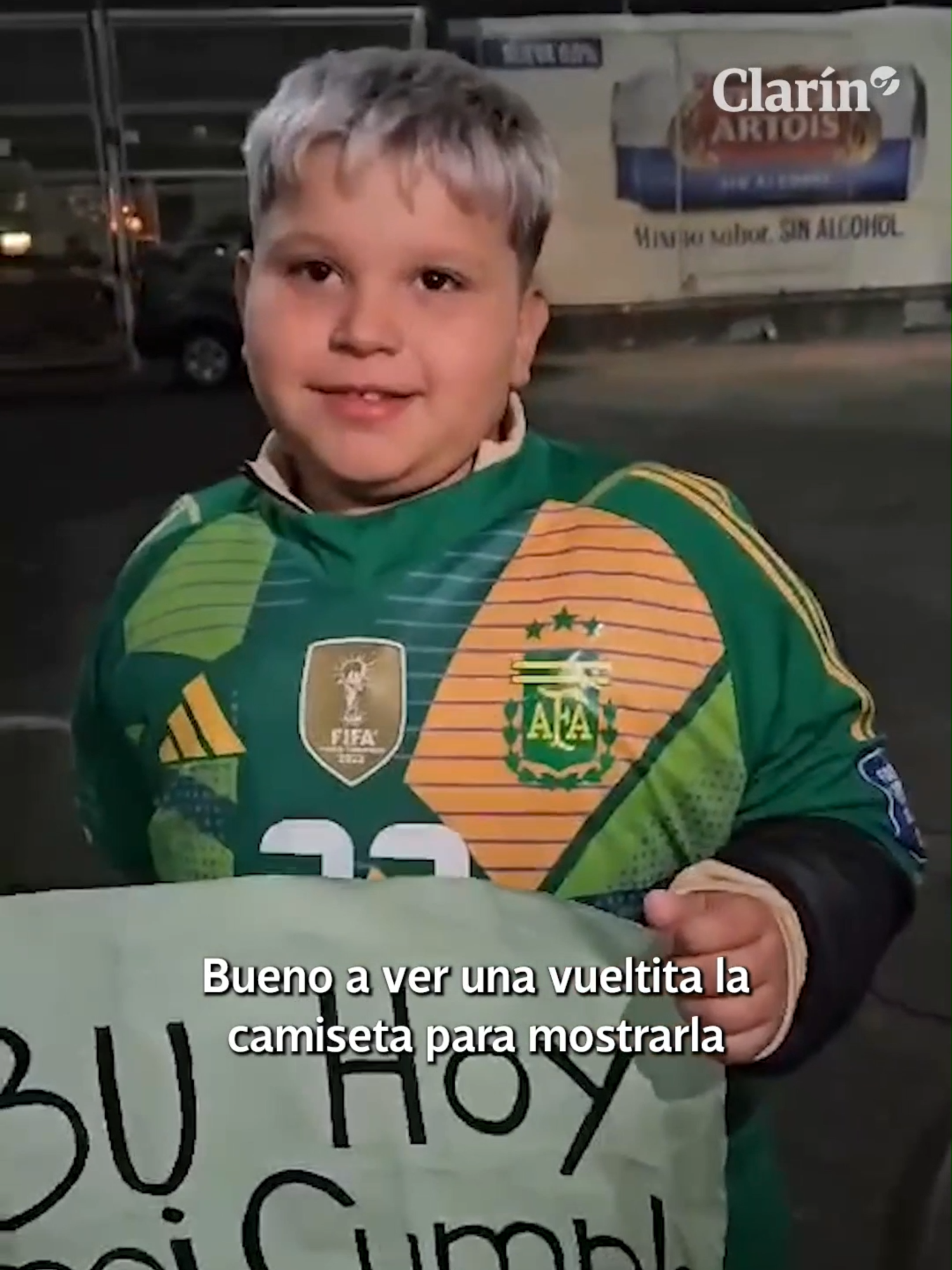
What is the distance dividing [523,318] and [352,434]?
8 cm

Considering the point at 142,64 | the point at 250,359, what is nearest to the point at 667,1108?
the point at 250,359

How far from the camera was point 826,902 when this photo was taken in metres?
0.57

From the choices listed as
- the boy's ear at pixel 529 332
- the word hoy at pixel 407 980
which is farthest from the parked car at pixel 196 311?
the word hoy at pixel 407 980

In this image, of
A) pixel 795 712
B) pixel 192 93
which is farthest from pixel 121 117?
pixel 795 712

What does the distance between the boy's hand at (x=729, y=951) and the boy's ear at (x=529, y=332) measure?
20cm

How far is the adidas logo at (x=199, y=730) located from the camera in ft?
1.88

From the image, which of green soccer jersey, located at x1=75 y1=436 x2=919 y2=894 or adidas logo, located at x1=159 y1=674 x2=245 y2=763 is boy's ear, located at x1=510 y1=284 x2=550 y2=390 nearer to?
green soccer jersey, located at x1=75 y1=436 x2=919 y2=894

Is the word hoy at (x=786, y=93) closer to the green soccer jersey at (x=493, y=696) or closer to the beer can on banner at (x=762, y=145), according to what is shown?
the beer can on banner at (x=762, y=145)

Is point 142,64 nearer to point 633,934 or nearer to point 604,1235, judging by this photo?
point 633,934

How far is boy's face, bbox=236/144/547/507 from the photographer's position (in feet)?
1.77

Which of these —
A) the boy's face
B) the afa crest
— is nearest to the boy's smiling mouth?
the boy's face

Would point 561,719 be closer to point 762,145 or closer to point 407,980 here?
point 407,980

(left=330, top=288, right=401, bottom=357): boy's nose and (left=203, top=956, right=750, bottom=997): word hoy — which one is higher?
(left=330, top=288, right=401, bottom=357): boy's nose

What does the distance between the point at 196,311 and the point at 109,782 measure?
0.18m
